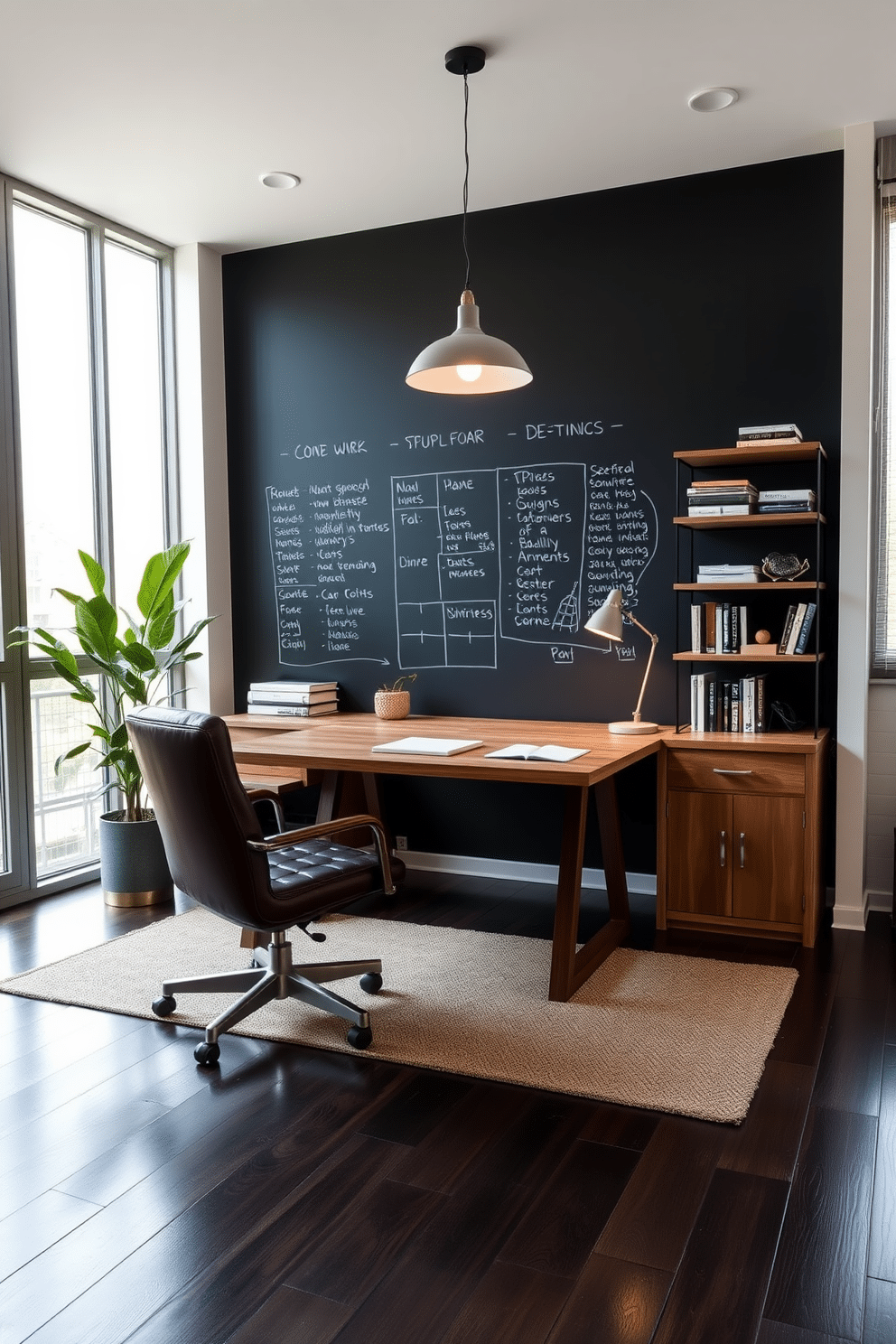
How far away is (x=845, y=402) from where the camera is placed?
146 inches

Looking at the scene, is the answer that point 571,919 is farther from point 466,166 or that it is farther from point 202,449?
point 202,449

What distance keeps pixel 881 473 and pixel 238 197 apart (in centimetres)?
281

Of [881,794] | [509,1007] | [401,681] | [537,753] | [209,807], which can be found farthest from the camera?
[401,681]

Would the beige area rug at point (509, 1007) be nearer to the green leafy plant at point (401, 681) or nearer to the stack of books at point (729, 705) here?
the stack of books at point (729, 705)

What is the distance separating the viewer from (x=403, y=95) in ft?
11.2

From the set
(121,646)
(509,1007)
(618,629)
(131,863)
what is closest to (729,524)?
(618,629)

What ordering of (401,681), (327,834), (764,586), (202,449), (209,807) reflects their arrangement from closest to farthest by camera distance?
(209,807) < (327,834) < (764,586) < (401,681) < (202,449)

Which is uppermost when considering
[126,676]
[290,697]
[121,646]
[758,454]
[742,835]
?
[758,454]

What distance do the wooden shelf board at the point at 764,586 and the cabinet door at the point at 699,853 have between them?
74 centimetres

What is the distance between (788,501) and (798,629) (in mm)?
453

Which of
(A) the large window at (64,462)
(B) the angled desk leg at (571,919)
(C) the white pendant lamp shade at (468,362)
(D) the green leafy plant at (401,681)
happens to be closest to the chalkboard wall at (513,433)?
(D) the green leafy plant at (401,681)

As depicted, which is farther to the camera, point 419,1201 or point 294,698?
point 294,698

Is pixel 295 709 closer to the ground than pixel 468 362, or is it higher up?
closer to the ground

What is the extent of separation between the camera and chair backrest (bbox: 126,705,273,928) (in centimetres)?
252
